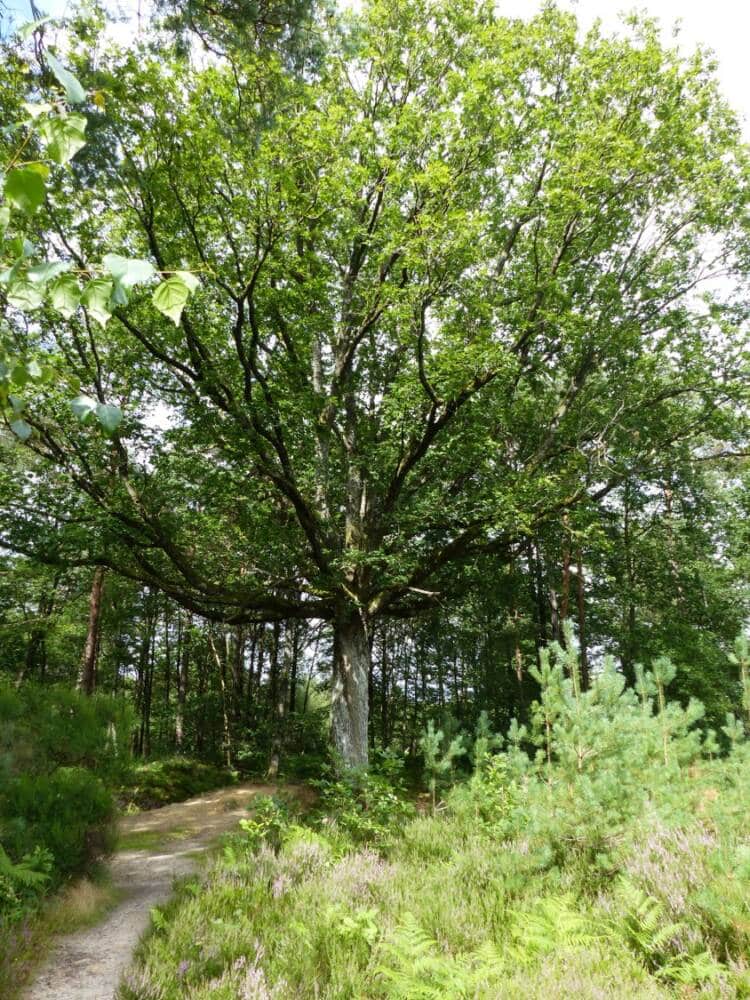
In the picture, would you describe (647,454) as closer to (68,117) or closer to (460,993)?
(460,993)

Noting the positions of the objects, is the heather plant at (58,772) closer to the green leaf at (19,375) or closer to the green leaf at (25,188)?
the green leaf at (19,375)

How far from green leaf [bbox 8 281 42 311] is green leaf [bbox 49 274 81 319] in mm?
40

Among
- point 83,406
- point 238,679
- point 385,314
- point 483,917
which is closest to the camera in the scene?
point 83,406

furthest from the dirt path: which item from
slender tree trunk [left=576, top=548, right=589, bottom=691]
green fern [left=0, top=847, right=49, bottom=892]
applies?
slender tree trunk [left=576, top=548, right=589, bottom=691]

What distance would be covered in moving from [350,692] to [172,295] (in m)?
10.2

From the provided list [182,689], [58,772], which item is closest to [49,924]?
[58,772]

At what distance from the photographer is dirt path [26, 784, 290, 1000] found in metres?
4.25

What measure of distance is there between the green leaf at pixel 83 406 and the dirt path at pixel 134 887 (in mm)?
4710

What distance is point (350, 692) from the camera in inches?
421

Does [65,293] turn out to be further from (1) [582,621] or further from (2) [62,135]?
(1) [582,621]

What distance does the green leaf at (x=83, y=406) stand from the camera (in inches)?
53.3

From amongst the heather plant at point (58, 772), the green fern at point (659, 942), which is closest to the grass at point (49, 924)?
the heather plant at point (58, 772)

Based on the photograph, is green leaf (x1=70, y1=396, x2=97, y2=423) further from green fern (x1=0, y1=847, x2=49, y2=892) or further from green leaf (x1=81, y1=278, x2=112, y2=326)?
green fern (x1=0, y1=847, x2=49, y2=892)

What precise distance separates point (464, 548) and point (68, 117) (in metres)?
10.3
